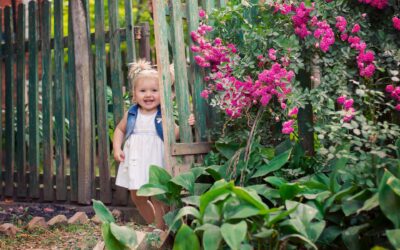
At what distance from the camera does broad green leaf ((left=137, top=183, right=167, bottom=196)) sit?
4238 millimetres

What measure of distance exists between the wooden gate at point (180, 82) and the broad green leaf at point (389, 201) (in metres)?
1.71

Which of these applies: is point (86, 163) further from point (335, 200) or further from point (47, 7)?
point (335, 200)

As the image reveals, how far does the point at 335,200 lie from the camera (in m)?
3.90

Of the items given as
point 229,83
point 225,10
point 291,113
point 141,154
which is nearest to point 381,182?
point 291,113

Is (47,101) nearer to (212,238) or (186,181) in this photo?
(186,181)

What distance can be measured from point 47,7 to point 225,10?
2.80 meters

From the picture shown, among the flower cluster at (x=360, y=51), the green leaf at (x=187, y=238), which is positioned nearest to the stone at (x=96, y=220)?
the green leaf at (x=187, y=238)

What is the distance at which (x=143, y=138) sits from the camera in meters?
5.43

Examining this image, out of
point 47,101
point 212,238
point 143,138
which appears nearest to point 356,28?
point 212,238

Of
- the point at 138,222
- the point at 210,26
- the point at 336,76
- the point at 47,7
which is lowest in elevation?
the point at 138,222

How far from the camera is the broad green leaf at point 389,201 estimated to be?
3.53 meters

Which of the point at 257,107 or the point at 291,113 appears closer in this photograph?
the point at 291,113

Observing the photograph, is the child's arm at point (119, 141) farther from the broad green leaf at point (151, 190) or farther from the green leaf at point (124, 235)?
the green leaf at point (124, 235)

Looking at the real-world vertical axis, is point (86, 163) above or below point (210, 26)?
below
